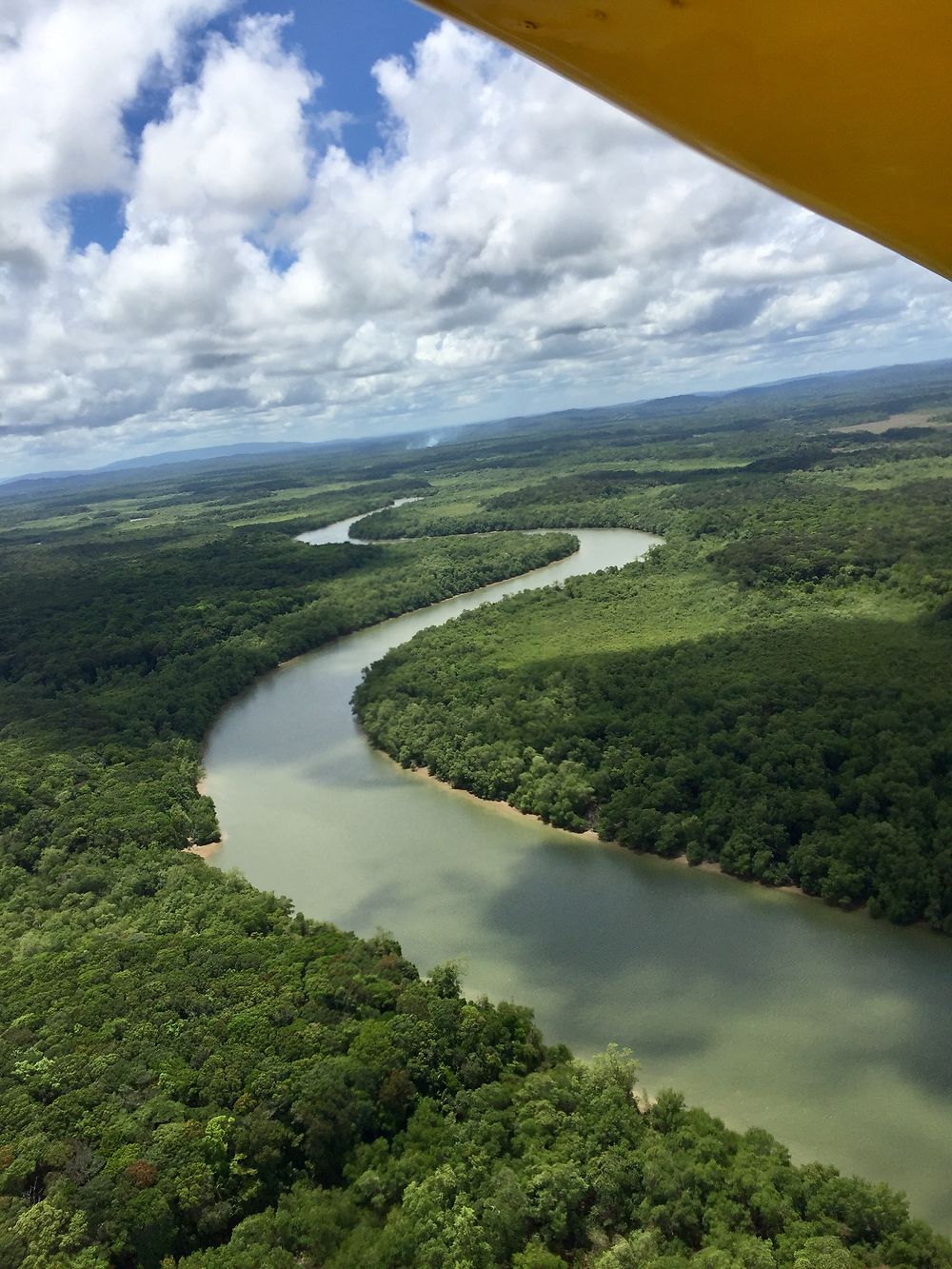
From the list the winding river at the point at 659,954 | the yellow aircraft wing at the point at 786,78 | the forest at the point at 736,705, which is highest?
the yellow aircraft wing at the point at 786,78

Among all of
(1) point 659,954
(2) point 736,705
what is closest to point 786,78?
(1) point 659,954

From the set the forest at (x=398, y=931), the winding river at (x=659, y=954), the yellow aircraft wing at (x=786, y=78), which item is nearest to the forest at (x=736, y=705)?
the forest at (x=398, y=931)

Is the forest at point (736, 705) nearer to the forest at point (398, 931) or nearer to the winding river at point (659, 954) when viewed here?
the forest at point (398, 931)

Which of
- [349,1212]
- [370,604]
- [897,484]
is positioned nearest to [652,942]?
[349,1212]

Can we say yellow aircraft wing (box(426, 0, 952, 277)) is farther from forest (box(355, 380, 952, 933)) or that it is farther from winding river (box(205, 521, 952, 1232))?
forest (box(355, 380, 952, 933))

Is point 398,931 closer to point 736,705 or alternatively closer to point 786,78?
point 736,705

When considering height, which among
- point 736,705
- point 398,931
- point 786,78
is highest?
point 786,78
